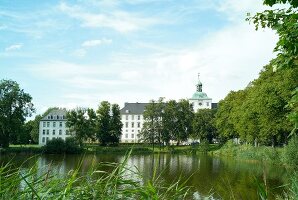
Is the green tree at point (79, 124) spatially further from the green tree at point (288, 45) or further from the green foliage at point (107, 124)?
the green tree at point (288, 45)

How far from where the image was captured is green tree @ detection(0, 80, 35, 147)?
57281mm

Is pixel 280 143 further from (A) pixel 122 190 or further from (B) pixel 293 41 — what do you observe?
(A) pixel 122 190

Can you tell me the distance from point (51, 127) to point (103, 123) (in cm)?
2125

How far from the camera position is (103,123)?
7700cm

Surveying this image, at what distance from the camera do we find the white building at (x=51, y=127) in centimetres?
9250

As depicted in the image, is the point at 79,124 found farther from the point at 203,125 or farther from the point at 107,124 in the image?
the point at 203,125

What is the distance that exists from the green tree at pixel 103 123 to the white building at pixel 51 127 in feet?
58.9

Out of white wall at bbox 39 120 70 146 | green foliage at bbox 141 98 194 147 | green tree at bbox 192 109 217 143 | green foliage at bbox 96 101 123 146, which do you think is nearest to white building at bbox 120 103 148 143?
white wall at bbox 39 120 70 146

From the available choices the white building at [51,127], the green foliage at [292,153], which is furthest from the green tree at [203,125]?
the green foliage at [292,153]

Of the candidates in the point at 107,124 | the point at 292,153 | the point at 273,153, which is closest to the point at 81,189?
the point at 292,153

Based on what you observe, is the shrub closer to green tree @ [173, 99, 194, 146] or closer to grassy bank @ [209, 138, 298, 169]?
grassy bank @ [209, 138, 298, 169]

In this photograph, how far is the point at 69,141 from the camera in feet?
186

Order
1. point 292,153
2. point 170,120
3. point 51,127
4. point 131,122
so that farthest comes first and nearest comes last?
point 131,122 → point 51,127 → point 170,120 → point 292,153

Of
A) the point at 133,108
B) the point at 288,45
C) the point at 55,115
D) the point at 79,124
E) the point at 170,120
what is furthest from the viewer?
the point at 133,108
